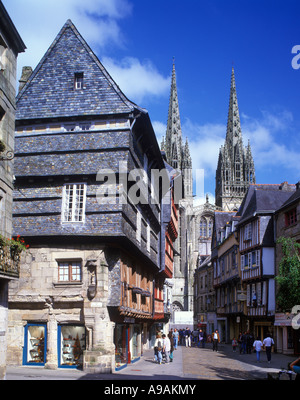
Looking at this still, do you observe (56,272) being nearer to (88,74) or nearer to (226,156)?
(88,74)

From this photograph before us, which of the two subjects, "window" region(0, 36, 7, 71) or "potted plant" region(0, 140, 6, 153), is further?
"window" region(0, 36, 7, 71)

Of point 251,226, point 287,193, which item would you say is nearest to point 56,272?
point 251,226

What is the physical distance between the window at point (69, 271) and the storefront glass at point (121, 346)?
2.99 meters

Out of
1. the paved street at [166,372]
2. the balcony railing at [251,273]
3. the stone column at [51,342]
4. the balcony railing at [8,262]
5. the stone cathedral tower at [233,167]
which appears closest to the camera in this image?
the balcony railing at [8,262]

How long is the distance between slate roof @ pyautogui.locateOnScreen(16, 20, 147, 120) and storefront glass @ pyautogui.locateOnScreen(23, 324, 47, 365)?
27.4 ft

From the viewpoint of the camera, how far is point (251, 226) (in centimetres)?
3678

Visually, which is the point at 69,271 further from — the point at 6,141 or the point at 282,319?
the point at 282,319

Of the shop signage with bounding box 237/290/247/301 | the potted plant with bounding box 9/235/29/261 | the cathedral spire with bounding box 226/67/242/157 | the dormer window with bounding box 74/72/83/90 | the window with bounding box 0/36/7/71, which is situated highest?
the cathedral spire with bounding box 226/67/242/157

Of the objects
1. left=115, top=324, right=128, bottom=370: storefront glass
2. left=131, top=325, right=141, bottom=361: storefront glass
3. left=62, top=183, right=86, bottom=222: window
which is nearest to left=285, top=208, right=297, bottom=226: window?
left=131, top=325, right=141, bottom=361: storefront glass

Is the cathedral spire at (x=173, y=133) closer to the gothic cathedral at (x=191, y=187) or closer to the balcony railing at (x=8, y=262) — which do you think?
the gothic cathedral at (x=191, y=187)

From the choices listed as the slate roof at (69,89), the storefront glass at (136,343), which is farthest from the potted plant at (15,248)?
the storefront glass at (136,343)

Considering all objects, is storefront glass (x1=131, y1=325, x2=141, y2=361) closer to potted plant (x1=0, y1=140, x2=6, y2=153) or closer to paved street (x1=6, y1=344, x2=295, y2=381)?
paved street (x1=6, y1=344, x2=295, y2=381)

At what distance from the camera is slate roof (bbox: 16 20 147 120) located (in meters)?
20.5

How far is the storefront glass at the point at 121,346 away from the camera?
20.4 metres
